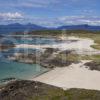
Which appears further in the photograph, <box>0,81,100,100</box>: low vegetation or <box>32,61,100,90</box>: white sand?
<box>32,61,100,90</box>: white sand

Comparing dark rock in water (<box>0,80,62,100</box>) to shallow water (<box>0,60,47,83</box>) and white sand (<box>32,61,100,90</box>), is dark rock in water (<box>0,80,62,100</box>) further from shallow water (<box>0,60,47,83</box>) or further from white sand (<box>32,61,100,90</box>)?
shallow water (<box>0,60,47,83</box>)

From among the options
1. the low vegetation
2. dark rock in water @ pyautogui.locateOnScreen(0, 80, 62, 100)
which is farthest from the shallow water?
the low vegetation

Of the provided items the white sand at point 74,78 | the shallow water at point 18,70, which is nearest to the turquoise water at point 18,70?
the shallow water at point 18,70

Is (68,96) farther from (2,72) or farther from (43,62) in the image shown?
(43,62)

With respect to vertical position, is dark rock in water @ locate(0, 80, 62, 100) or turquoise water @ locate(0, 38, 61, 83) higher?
dark rock in water @ locate(0, 80, 62, 100)

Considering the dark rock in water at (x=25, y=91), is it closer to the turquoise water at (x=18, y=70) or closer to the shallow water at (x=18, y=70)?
the turquoise water at (x=18, y=70)

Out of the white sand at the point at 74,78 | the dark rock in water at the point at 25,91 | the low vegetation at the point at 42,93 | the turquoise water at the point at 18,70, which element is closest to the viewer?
the low vegetation at the point at 42,93

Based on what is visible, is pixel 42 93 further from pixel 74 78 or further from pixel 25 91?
pixel 74 78

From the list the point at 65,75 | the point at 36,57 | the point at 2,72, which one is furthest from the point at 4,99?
the point at 36,57

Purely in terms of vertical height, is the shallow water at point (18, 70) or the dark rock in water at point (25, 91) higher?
the dark rock in water at point (25, 91)
